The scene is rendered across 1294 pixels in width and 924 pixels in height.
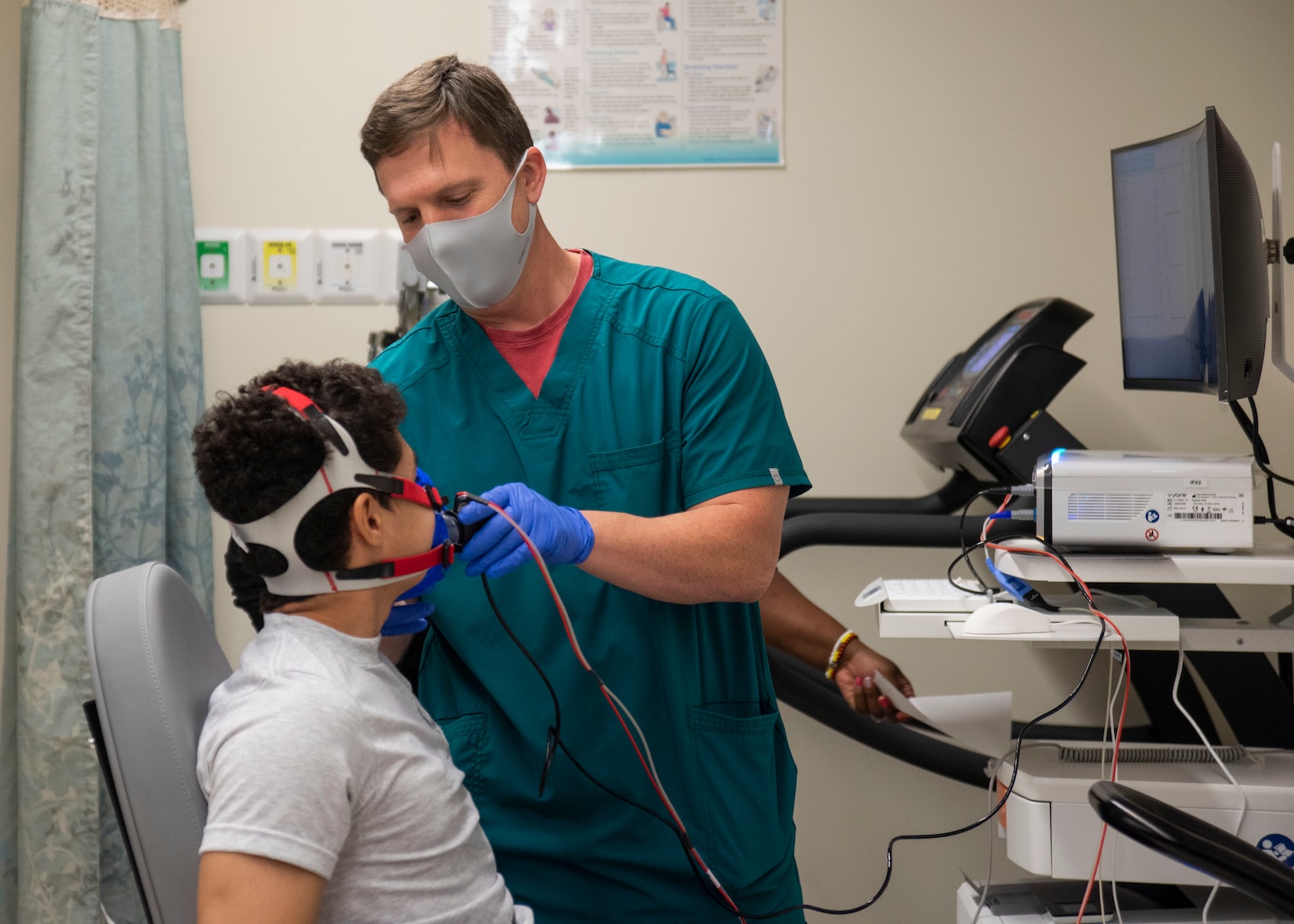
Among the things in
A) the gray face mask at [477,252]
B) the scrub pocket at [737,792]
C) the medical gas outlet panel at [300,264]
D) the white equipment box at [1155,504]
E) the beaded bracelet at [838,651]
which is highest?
the medical gas outlet panel at [300,264]

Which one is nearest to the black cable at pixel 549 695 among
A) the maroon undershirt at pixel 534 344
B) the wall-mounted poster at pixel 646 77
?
the maroon undershirt at pixel 534 344

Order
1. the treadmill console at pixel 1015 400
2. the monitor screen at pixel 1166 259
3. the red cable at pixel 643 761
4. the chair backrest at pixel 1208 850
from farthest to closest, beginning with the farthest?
the treadmill console at pixel 1015 400, the monitor screen at pixel 1166 259, the red cable at pixel 643 761, the chair backrest at pixel 1208 850

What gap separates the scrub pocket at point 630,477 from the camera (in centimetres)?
126

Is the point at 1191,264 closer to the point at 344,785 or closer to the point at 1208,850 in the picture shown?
the point at 1208,850

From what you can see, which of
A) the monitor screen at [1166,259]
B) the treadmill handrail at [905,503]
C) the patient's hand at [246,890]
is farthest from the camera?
the treadmill handrail at [905,503]

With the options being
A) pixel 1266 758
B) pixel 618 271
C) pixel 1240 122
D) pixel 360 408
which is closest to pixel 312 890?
pixel 360 408

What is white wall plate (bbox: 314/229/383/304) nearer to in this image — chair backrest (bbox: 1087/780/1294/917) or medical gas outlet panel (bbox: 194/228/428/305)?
medical gas outlet panel (bbox: 194/228/428/305)

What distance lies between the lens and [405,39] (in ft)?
7.54

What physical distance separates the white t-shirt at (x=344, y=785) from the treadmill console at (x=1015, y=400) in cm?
115

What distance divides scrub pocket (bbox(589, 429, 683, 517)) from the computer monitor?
0.75 m

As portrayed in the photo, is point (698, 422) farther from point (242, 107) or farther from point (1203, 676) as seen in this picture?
point (242, 107)

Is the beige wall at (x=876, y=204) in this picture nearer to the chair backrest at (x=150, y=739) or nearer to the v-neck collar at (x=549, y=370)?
the v-neck collar at (x=549, y=370)

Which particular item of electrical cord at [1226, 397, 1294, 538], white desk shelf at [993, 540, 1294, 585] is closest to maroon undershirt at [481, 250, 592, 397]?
white desk shelf at [993, 540, 1294, 585]

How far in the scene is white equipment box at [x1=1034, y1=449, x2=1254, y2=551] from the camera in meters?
1.35
